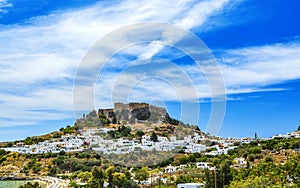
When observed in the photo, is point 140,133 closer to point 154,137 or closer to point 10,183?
point 154,137

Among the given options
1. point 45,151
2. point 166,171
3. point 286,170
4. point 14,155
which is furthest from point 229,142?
point 286,170

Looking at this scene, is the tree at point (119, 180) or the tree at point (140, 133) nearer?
the tree at point (119, 180)

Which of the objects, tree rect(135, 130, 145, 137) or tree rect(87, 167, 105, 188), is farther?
tree rect(135, 130, 145, 137)

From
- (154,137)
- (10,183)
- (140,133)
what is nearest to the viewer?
(10,183)

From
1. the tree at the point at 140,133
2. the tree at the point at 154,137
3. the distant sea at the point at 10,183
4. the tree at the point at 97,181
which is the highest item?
the tree at the point at 140,133

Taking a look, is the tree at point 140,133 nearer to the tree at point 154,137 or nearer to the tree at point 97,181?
the tree at point 154,137

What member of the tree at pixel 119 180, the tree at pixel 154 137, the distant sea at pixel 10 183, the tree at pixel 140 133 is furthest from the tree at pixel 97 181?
the tree at pixel 140 133

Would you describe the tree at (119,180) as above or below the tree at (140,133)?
below

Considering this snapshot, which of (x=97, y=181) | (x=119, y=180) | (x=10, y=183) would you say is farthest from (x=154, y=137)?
(x=97, y=181)

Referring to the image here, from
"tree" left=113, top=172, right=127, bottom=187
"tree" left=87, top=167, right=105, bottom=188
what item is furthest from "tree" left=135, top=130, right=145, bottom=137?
"tree" left=87, top=167, right=105, bottom=188

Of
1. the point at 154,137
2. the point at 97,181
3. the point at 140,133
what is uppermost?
the point at 140,133

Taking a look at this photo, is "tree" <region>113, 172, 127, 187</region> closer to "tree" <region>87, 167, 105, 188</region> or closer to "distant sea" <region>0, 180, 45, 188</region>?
"tree" <region>87, 167, 105, 188</region>
